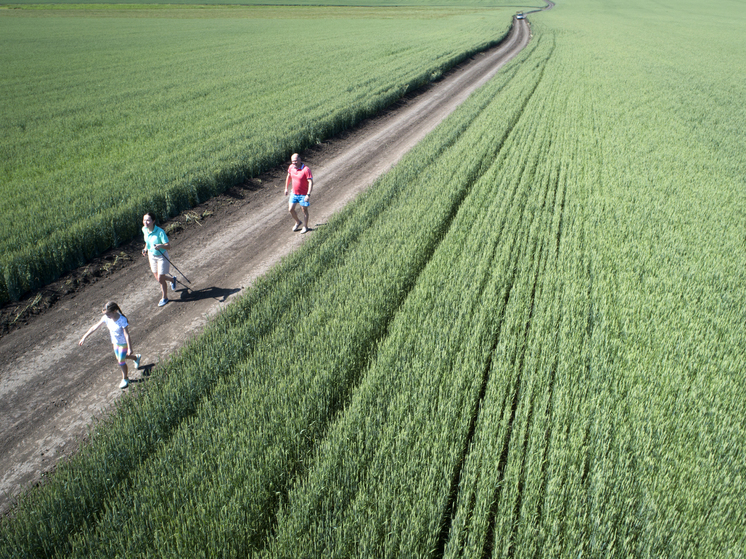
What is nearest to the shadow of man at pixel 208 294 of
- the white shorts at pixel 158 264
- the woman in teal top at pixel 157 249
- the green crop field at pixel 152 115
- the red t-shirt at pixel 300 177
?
the woman in teal top at pixel 157 249

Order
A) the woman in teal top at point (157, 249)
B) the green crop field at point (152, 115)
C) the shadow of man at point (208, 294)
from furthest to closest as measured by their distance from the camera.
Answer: the green crop field at point (152, 115)
the shadow of man at point (208, 294)
the woman in teal top at point (157, 249)

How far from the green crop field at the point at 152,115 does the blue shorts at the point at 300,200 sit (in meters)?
3.30

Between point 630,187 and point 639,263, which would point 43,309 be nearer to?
point 639,263

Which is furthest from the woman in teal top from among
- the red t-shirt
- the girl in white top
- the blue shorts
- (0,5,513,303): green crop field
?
the red t-shirt

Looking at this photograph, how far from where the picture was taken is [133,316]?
7617mm

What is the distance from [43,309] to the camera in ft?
25.5

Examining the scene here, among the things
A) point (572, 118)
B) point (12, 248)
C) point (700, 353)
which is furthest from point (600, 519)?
point (572, 118)

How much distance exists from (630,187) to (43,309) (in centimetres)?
1331

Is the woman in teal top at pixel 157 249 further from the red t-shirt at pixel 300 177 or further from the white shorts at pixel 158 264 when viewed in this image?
the red t-shirt at pixel 300 177

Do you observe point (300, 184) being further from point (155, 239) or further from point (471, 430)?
point (471, 430)

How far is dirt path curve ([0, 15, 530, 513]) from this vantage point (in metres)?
5.40

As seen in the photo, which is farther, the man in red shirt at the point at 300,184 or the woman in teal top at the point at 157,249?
the man in red shirt at the point at 300,184

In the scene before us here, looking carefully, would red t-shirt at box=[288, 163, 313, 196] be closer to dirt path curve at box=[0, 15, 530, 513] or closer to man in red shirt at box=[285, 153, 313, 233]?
man in red shirt at box=[285, 153, 313, 233]

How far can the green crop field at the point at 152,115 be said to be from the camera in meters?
9.61
